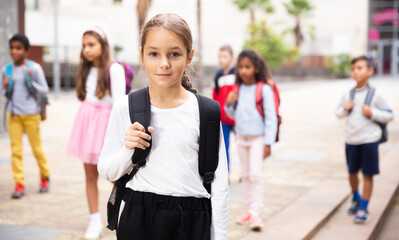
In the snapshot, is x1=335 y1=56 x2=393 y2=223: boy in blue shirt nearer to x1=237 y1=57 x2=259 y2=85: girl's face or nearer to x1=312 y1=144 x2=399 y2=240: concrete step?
x1=312 y1=144 x2=399 y2=240: concrete step

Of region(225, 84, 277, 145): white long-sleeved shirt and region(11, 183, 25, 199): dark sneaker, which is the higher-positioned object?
region(225, 84, 277, 145): white long-sleeved shirt

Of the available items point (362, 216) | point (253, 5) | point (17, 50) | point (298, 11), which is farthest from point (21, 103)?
point (298, 11)

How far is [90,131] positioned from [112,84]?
46 centimetres

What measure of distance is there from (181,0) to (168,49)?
155 feet

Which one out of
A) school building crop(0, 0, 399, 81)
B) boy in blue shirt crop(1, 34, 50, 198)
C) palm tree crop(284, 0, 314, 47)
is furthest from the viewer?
school building crop(0, 0, 399, 81)

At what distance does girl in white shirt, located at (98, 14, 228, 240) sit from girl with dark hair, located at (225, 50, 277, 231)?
2421 millimetres

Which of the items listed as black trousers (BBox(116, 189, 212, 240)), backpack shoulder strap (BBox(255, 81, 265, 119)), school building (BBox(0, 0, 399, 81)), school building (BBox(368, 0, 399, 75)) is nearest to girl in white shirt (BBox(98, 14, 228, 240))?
black trousers (BBox(116, 189, 212, 240))

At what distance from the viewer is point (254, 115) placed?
4.82 m

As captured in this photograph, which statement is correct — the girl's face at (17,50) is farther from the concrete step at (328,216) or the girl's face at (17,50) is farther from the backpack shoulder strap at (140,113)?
the backpack shoulder strap at (140,113)

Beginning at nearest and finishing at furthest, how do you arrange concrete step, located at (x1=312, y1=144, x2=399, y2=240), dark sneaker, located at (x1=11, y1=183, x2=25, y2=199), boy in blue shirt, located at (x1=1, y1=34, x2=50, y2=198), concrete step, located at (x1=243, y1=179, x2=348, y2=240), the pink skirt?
the pink skirt → concrete step, located at (x1=243, y1=179, x2=348, y2=240) → concrete step, located at (x1=312, y1=144, x2=399, y2=240) → dark sneaker, located at (x1=11, y1=183, x2=25, y2=199) → boy in blue shirt, located at (x1=1, y1=34, x2=50, y2=198)

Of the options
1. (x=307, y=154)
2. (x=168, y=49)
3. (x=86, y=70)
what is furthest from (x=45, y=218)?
(x=307, y=154)

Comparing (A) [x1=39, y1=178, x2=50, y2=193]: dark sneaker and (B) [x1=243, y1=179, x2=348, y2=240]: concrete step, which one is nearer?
(B) [x1=243, y1=179, x2=348, y2=240]: concrete step

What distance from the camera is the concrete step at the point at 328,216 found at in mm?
4648

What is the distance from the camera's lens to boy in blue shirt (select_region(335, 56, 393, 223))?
500cm
